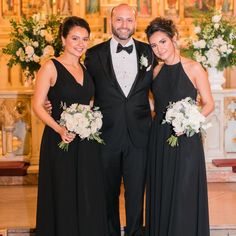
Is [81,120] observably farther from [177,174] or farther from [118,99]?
[177,174]

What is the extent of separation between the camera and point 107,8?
843cm

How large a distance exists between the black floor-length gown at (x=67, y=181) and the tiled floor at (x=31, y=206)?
1.04m

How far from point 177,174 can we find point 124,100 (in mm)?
691

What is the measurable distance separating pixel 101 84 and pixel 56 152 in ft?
2.08

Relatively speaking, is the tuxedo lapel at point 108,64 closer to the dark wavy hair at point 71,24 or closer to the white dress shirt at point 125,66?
the white dress shirt at point 125,66

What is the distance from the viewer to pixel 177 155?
401 centimetres

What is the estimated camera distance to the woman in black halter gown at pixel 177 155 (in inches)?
157

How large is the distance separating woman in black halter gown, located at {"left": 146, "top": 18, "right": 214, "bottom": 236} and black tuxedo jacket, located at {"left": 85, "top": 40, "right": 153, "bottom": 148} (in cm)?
17

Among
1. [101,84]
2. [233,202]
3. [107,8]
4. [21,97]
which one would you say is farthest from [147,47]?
[107,8]

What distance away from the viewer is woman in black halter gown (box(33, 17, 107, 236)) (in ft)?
13.0

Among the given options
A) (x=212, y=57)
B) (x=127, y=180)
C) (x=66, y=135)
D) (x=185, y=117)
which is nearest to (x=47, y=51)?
(x=212, y=57)

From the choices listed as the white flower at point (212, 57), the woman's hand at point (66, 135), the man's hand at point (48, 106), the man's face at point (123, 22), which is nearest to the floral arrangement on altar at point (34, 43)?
the white flower at point (212, 57)

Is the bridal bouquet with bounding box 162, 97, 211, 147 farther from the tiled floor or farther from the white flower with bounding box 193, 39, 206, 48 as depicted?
the white flower with bounding box 193, 39, 206, 48

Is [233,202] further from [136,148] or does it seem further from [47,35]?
[47,35]
